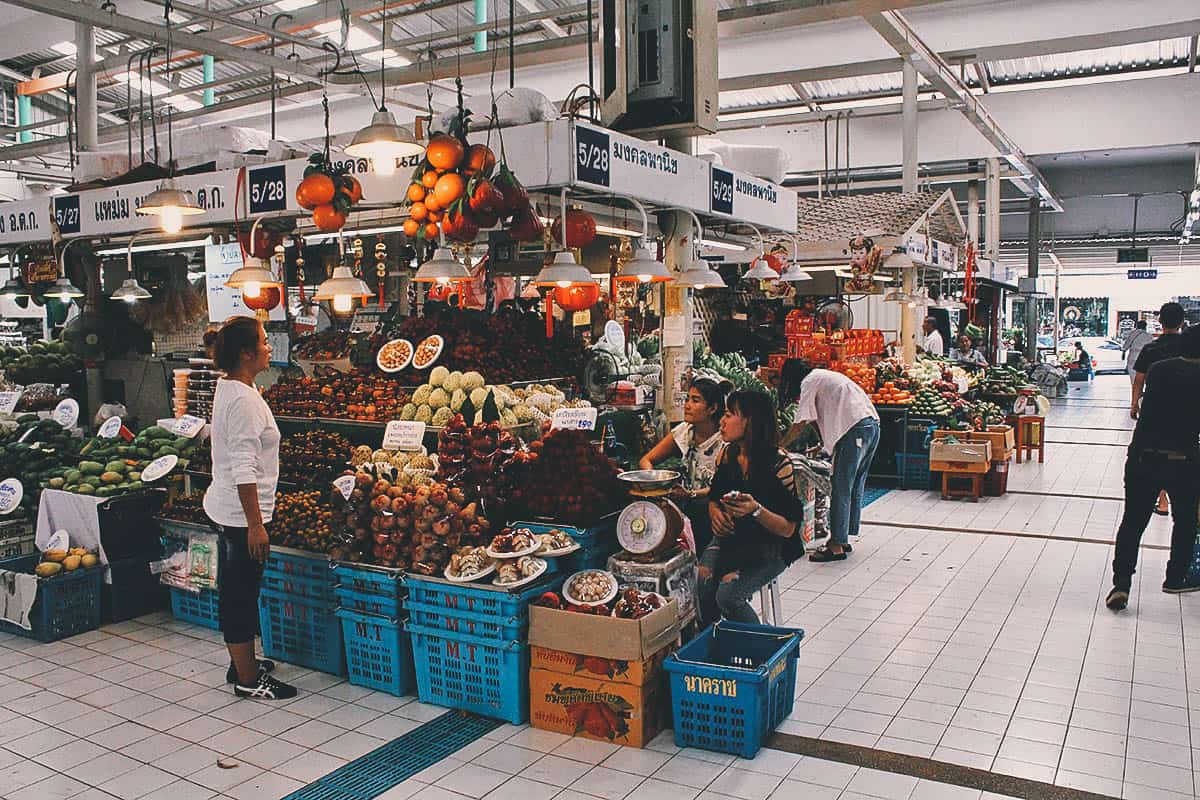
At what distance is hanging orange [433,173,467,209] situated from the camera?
471 cm

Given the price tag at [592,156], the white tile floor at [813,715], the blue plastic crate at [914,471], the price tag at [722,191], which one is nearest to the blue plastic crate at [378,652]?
the white tile floor at [813,715]

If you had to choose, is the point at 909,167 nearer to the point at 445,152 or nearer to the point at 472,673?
the point at 445,152

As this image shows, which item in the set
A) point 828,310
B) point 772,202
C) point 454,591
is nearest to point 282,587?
point 454,591

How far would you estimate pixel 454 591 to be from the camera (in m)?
4.31

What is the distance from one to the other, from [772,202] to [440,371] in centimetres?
308

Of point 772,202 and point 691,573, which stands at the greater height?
point 772,202

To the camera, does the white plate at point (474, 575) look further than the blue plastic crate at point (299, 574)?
No

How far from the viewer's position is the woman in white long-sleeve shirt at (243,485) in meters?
4.37

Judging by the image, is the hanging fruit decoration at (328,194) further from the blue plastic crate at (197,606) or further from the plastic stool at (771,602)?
the plastic stool at (771,602)

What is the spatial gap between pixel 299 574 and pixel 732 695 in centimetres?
242

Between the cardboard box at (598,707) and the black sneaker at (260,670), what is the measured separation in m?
1.43

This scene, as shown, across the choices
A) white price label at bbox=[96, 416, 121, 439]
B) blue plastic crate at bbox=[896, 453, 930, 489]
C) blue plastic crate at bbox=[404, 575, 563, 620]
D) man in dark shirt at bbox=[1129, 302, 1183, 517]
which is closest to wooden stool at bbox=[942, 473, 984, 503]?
blue plastic crate at bbox=[896, 453, 930, 489]

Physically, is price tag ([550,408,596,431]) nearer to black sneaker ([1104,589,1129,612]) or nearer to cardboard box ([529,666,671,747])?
cardboard box ([529,666,671,747])

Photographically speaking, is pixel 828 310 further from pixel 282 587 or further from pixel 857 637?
pixel 282 587
